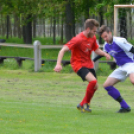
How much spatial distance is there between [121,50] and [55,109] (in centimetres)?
172

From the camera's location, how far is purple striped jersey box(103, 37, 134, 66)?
7.76 m

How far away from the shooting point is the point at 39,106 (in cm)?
872

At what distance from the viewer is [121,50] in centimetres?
782

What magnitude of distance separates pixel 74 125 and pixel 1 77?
815 centimetres

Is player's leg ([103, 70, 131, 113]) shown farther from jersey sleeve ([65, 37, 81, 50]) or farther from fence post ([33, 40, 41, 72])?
fence post ([33, 40, 41, 72])

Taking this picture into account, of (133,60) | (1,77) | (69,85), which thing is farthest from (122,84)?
(133,60)

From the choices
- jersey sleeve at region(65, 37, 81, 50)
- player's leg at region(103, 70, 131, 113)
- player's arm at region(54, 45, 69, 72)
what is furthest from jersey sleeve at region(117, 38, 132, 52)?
player's arm at region(54, 45, 69, 72)

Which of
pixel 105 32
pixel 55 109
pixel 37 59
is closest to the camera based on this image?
pixel 105 32

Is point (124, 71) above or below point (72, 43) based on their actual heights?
below

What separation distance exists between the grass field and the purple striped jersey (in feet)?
3.24

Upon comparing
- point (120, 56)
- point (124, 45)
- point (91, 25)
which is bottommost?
point (120, 56)

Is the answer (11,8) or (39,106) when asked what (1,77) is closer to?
(39,106)

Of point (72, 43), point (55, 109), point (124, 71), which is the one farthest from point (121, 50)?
point (55, 109)

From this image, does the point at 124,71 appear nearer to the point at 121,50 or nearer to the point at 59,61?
the point at 121,50
